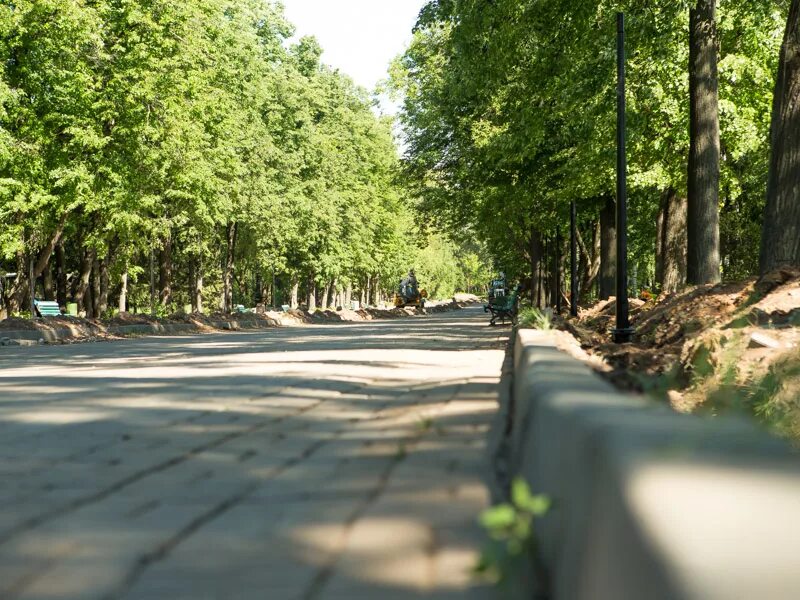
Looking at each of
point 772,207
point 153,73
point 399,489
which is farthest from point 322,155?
point 399,489

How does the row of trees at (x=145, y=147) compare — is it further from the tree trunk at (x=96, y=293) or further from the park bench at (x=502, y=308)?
the park bench at (x=502, y=308)

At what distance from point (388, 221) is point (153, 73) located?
50459 millimetres

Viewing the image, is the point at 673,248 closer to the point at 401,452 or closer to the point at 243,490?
the point at 401,452

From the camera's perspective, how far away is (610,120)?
2727 centimetres

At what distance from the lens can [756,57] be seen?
2983 centimetres

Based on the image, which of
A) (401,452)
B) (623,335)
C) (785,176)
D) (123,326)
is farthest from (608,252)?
(401,452)

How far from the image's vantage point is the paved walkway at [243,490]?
397cm

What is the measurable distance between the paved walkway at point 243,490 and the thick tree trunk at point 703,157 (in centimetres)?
905

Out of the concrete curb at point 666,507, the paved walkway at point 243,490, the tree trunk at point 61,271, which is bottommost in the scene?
the paved walkway at point 243,490

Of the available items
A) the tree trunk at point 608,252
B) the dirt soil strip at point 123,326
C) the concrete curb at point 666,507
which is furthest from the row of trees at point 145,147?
the concrete curb at point 666,507

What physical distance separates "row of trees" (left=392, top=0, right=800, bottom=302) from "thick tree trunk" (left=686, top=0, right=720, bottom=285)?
0.09 ft

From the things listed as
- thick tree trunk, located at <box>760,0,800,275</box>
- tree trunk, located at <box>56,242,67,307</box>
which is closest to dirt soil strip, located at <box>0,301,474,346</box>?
tree trunk, located at <box>56,242,67,307</box>

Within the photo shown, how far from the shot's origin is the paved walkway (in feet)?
13.0

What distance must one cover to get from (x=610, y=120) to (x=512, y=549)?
24626 mm
